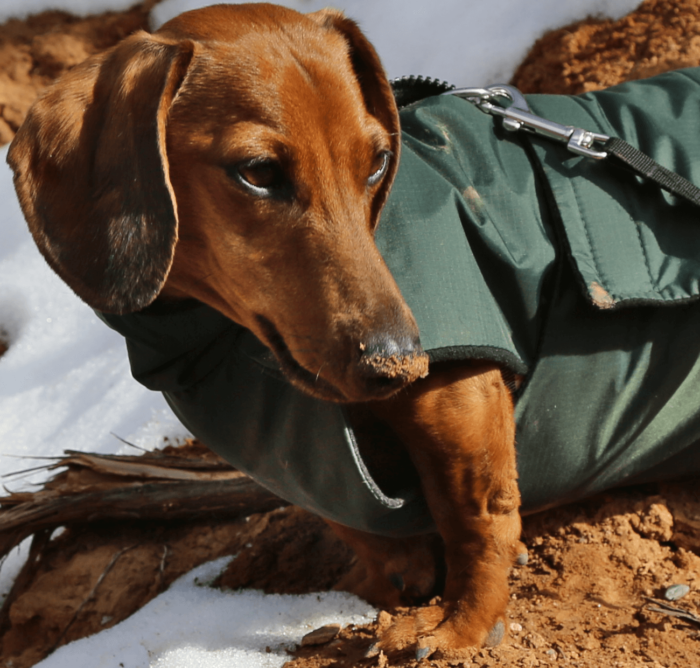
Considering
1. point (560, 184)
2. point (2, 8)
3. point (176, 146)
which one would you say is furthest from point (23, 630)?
point (2, 8)

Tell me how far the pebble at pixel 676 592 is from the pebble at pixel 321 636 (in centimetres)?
80

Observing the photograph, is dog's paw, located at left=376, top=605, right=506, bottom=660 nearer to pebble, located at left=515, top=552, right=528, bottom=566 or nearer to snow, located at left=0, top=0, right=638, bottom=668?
pebble, located at left=515, top=552, right=528, bottom=566

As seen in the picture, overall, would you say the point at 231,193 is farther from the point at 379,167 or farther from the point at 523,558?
the point at 523,558

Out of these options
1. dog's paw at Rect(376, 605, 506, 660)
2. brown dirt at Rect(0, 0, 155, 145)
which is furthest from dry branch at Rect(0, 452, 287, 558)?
brown dirt at Rect(0, 0, 155, 145)

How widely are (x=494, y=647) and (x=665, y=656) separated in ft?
1.14

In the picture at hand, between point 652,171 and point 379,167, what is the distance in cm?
66

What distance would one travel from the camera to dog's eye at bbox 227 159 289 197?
52.0 inches

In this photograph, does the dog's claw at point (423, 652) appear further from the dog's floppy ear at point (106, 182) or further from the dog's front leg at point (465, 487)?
the dog's floppy ear at point (106, 182)

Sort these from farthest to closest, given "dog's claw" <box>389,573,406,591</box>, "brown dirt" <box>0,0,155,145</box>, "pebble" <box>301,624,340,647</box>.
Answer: "brown dirt" <box>0,0,155,145</box> < "dog's claw" <box>389,573,406,591</box> < "pebble" <box>301,624,340,647</box>

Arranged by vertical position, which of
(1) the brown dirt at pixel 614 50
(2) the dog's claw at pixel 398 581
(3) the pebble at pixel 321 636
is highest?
(1) the brown dirt at pixel 614 50

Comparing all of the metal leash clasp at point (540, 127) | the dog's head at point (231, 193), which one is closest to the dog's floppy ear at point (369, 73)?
the dog's head at point (231, 193)

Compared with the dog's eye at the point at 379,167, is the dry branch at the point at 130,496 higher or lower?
lower

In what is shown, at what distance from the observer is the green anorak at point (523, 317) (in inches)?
61.5

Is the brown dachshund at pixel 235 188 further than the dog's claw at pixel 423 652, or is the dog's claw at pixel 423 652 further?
the dog's claw at pixel 423 652
